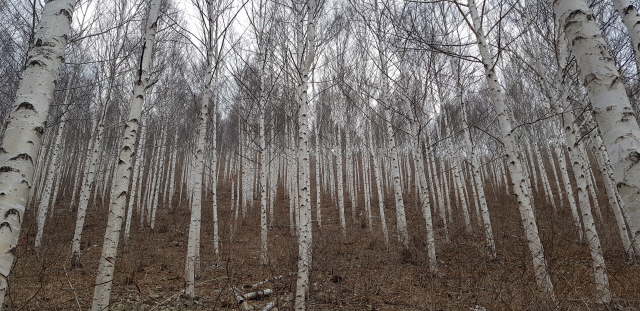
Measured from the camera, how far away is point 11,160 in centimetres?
194

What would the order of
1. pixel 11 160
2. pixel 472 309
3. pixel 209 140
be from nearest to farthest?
pixel 11 160, pixel 472 309, pixel 209 140

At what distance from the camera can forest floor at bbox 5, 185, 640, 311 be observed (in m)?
4.04

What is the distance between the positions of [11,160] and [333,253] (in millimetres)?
6484

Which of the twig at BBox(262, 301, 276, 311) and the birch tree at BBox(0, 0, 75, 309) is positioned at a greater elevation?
the birch tree at BBox(0, 0, 75, 309)

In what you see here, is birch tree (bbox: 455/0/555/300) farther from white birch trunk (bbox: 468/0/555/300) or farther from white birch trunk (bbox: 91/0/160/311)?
white birch trunk (bbox: 91/0/160/311)

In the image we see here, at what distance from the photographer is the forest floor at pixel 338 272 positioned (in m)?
4.04

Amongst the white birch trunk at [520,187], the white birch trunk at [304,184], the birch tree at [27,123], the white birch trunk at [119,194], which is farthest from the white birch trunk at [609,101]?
the white birch trunk at [119,194]

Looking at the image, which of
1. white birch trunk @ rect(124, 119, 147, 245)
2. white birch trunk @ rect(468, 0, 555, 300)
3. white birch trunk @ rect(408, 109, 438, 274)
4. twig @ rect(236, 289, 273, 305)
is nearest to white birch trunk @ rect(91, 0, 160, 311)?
twig @ rect(236, 289, 273, 305)

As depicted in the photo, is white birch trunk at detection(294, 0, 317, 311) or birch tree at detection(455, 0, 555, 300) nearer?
birch tree at detection(455, 0, 555, 300)

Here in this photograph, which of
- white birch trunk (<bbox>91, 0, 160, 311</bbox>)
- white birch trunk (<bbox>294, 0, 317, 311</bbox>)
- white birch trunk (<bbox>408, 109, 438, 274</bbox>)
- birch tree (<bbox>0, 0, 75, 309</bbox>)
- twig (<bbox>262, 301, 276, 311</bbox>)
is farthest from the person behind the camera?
white birch trunk (<bbox>408, 109, 438, 274</bbox>)

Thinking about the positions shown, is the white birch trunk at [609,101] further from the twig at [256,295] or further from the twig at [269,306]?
the twig at [256,295]

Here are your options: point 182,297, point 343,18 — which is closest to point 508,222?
point 343,18

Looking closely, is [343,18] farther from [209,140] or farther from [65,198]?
[65,198]

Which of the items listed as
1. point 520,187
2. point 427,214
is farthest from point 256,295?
point 520,187
